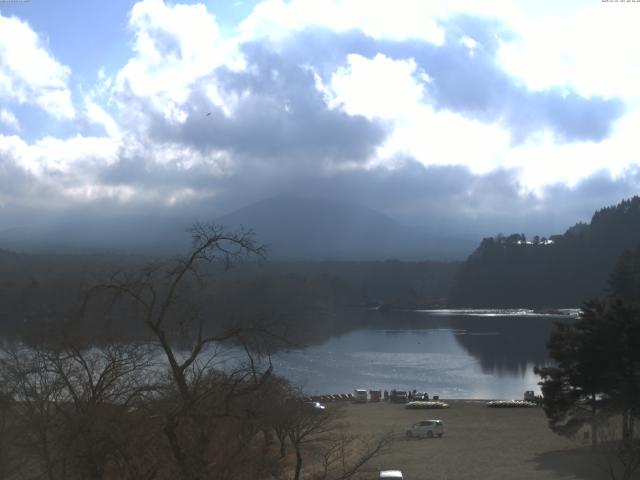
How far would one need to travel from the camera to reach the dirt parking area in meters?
11.6

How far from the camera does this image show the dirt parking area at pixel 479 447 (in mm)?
11570

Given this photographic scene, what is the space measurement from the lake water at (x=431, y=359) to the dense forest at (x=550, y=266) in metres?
12.5

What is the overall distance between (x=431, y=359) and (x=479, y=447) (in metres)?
19.0

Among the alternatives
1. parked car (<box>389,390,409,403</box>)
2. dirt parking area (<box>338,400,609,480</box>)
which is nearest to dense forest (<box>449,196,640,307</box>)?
parked car (<box>389,390,409,403</box>)

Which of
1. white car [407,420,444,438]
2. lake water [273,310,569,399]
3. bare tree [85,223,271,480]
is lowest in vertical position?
lake water [273,310,569,399]

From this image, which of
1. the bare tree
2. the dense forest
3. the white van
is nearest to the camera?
the bare tree

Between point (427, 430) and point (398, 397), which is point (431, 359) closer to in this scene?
point (398, 397)

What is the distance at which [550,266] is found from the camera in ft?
222

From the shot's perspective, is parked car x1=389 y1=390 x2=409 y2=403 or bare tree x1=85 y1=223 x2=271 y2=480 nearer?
bare tree x1=85 y1=223 x2=271 y2=480

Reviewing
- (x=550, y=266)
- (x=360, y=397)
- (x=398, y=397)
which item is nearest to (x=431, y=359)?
(x=398, y=397)

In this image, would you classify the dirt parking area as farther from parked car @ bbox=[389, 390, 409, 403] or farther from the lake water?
the lake water

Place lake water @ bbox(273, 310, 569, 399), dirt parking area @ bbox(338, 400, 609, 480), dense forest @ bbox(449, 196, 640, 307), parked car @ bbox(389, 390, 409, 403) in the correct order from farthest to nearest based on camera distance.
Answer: dense forest @ bbox(449, 196, 640, 307) → lake water @ bbox(273, 310, 569, 399) → parked car @ bbox(389, 390, 409, 403) → dirt parking area @ bbox(338, 400, 609, 480)

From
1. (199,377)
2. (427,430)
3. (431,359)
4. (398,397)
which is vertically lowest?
(431,359)

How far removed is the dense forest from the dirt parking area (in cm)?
4493
